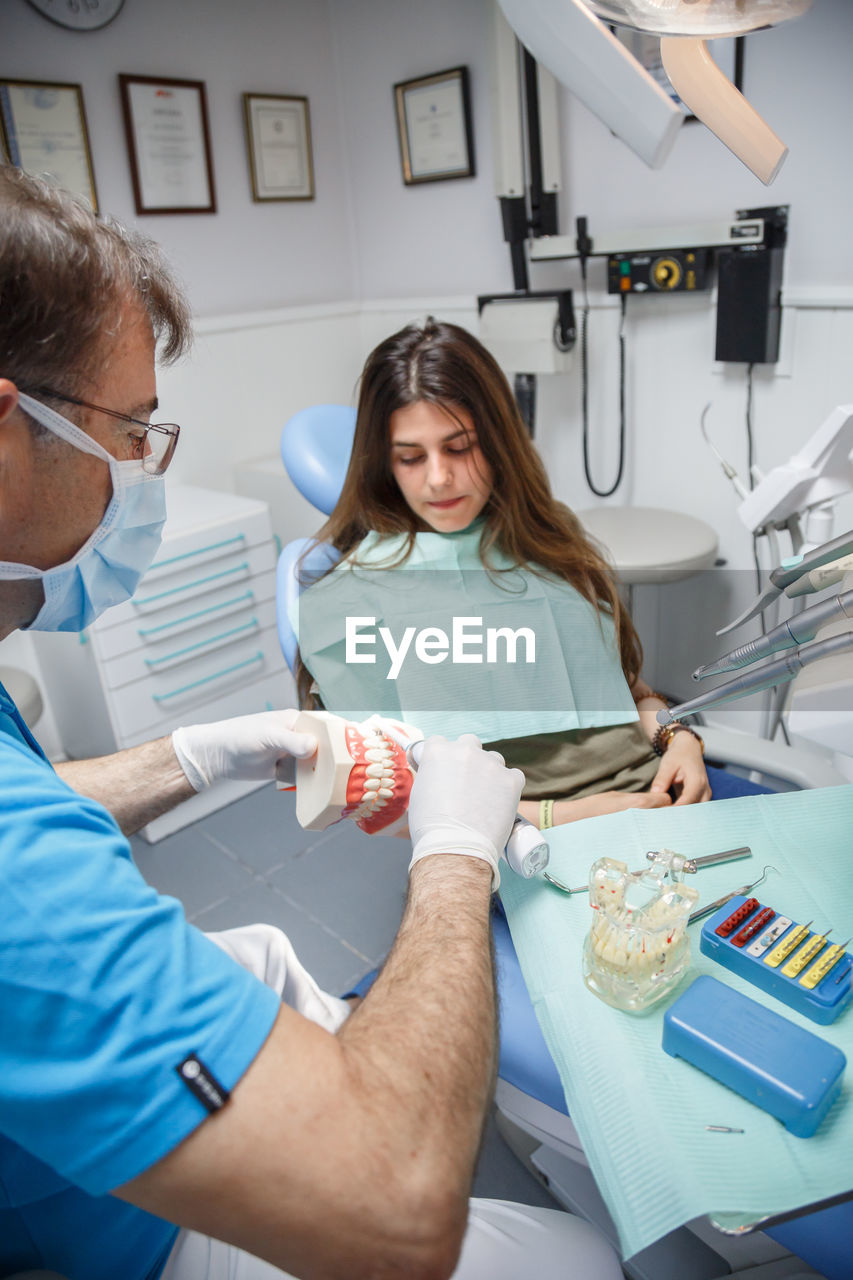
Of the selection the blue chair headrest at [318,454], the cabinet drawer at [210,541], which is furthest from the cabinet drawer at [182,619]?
the blue chair headrest at [318,454]

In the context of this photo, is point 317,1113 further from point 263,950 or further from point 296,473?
point 296,473

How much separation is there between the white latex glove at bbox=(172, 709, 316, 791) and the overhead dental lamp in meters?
0.82

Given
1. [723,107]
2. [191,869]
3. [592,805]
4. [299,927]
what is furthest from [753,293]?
[191,869]

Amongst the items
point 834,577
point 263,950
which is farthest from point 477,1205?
point 834,577

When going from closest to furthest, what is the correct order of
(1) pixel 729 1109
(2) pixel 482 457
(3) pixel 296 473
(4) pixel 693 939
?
(1) pixel 729 1109 < (4) pixel 693 939 < (2) pixel 482 457 < (3) pixel 296 473

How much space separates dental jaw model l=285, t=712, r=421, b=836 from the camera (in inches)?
39.3

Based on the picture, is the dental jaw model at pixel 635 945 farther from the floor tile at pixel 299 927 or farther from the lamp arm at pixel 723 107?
the floor tile at pixel 299 927

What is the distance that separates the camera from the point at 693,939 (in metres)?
0.84

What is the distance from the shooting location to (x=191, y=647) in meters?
2.25

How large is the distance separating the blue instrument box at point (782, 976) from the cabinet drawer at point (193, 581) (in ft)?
5.16

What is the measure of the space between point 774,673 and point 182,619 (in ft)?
5.54

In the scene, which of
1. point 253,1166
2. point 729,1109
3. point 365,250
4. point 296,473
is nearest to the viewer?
point 253,1166

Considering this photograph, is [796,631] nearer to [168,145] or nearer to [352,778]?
[352,778]

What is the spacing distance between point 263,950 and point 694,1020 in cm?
69
